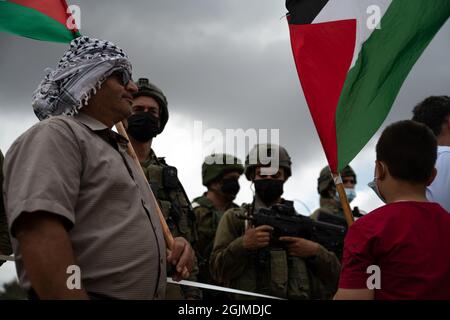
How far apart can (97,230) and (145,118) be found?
3.10 m

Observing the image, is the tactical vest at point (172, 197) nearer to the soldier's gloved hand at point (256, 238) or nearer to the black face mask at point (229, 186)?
the soldier's gloved hand at point (256, 238)

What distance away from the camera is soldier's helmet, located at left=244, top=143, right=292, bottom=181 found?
22.7 feet

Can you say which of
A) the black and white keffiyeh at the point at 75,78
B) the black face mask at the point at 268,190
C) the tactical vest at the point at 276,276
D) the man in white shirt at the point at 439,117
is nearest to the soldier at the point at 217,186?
the black face mask at the point at 268,190

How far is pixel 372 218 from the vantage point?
10.3 ft

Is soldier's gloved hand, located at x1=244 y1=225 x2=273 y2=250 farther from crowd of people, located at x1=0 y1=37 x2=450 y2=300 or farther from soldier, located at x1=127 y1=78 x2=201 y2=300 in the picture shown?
crowd of people, located at x1=0 y1=37 x2=450 y2=300

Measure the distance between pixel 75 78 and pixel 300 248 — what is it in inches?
135

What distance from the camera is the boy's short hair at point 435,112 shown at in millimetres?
4801

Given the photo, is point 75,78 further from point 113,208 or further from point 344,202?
point 344,202

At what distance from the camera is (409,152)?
3.35m

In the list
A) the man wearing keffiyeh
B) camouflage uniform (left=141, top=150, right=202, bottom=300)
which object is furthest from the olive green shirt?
camouflage uniform (left=141, top=150, right=202, bottom=300)

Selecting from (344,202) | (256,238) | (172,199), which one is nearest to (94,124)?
(344,202)

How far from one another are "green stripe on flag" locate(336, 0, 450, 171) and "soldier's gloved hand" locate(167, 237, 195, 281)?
1.37 meters

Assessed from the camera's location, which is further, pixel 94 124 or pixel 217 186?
pixel 217 186

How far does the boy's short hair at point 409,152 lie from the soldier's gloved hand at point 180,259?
3.70ft
